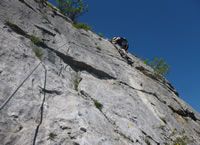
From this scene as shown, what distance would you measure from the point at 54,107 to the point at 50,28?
504 cm

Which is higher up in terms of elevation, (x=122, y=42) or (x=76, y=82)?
(x=122, y=42)

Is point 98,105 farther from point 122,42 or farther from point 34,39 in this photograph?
point 122,42

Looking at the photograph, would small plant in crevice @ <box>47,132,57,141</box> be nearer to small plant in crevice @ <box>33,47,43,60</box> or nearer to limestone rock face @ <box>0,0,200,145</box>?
limestone rock face @ <box>0,0,200,145</box>

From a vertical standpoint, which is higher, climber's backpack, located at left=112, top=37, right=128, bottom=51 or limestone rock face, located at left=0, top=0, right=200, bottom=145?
climber's backpack, located at left=112, top=37, right=128, bottom=51

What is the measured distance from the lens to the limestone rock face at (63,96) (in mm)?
3656

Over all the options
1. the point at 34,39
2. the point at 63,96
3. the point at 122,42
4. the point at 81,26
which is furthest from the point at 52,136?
the point at 122,42

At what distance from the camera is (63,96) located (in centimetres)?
492

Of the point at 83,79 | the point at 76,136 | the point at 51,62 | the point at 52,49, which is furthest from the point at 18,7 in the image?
the point at 76,136

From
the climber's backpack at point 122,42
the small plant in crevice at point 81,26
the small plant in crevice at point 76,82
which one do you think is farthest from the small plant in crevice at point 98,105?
the climber's backpack at point 122,42

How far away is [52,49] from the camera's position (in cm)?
677

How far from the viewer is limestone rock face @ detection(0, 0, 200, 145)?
12.0 feet

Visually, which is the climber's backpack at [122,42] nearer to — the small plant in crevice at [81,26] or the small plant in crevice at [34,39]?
the small plant in crevice at [81,26]

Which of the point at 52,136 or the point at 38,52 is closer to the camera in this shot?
the point at 52,136

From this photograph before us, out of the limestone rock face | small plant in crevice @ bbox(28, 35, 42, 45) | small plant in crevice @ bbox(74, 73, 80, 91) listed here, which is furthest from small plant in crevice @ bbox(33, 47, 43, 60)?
small plant in crevice @ bbox(74, 73, 80, 91)
